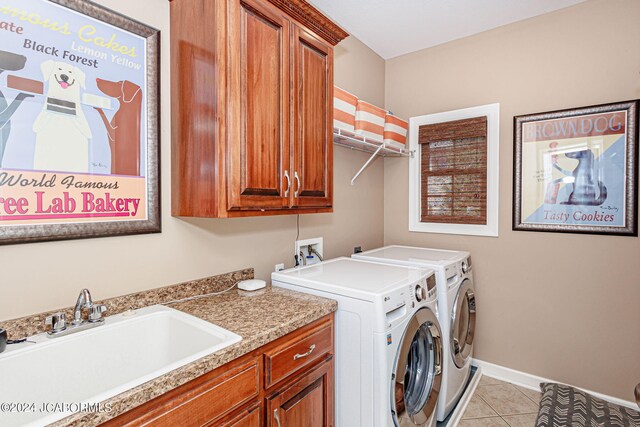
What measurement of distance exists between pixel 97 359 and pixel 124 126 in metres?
0.92

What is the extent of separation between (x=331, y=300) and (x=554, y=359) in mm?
1998

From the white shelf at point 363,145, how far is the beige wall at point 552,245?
1.66ft

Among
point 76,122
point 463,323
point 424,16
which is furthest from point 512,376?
point 76,122

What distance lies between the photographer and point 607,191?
2213 millimetres

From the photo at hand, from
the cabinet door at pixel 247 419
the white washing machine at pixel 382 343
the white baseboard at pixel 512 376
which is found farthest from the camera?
the white baseboard at pixel 512 376

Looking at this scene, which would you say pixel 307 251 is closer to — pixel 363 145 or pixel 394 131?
pixel 363 145

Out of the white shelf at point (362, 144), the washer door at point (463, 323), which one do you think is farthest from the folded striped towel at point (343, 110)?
the washer door at point (463, 323)

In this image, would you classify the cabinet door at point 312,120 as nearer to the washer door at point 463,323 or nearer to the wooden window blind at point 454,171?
the washer door at point 463,323

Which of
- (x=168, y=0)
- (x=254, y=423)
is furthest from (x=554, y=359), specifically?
(x=168, y=0)

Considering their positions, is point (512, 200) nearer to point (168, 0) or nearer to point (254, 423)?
point (254, 423)

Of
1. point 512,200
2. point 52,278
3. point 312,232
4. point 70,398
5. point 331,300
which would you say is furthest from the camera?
point 512,200

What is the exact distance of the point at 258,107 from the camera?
148 centimetres

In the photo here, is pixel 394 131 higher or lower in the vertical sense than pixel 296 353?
higher

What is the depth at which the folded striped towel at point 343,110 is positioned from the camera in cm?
210
